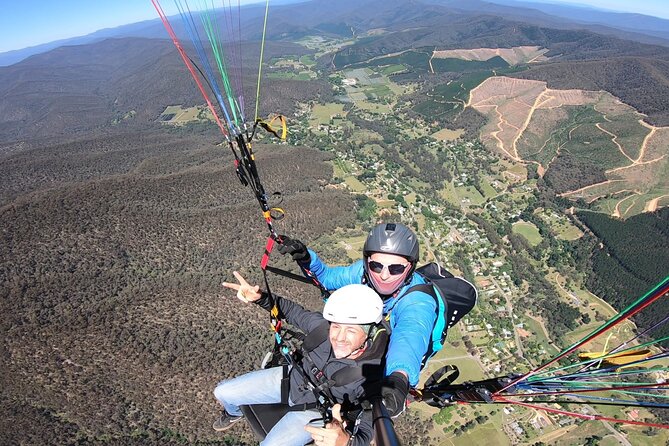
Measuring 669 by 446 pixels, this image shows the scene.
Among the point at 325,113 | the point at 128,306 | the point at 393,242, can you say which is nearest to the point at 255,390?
the point at 393,242

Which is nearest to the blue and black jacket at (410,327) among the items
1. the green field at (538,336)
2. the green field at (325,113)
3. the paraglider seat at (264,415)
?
the paraglider seat at (264,415)

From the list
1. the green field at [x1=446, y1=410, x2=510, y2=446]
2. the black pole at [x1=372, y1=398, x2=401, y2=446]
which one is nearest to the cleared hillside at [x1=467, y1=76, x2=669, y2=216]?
the green field at [x1=446, y1=410, x2=510, y2=446]

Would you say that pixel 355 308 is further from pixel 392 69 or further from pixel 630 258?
pixel 392 69

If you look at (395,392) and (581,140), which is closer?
(395,392)

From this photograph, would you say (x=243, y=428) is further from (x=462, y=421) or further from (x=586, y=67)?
(x=586, y=67)

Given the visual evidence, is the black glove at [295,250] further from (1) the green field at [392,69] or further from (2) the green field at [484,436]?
(1) the green field at [392,69]

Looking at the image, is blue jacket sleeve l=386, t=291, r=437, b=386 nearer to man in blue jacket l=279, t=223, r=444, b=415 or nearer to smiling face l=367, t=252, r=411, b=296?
man in blue jacket l=279, t=223, r=444, b=415

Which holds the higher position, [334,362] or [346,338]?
[346,338]
